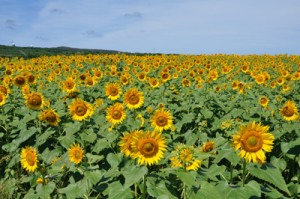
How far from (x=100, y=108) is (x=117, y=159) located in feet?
8.98

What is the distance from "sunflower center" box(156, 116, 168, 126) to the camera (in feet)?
16.5

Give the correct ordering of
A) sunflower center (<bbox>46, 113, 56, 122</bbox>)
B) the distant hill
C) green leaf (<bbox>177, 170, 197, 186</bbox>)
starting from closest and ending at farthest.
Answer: green leaf (<bbox>177, 170, 197, 186</bbox>)
sunflower center (<bbox>46, 113, 56, 122</bbox>)
the distant hill

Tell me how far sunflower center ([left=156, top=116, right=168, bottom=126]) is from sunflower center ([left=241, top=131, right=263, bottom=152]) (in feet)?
6.79

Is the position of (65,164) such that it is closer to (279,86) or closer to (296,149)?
(296,149)

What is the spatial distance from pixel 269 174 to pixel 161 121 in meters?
2.17

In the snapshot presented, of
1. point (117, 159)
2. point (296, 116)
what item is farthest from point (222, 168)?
point (296, 116)

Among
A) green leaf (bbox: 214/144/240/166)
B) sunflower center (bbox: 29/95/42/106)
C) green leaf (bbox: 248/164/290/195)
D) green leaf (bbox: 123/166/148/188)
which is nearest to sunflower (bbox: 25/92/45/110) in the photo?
sunflower center (bbox: 29/95/42/106)

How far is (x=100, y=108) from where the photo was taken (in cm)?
694

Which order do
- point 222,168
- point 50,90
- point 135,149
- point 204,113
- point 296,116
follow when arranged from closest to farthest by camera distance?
point 135,149 → point 222,168 → point 296,116 → point 204,113 → point 50,90

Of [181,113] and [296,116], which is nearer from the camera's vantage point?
[296,116]

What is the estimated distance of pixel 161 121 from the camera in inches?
199

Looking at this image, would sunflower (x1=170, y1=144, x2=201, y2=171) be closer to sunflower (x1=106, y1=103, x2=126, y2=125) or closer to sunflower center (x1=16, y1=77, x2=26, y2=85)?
sunflower (x1=106, y1=103, x2=126, y2=125)

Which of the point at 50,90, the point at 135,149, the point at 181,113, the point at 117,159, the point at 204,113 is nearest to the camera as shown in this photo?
the point at 135,149

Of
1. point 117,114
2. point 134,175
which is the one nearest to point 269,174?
point 134,175
